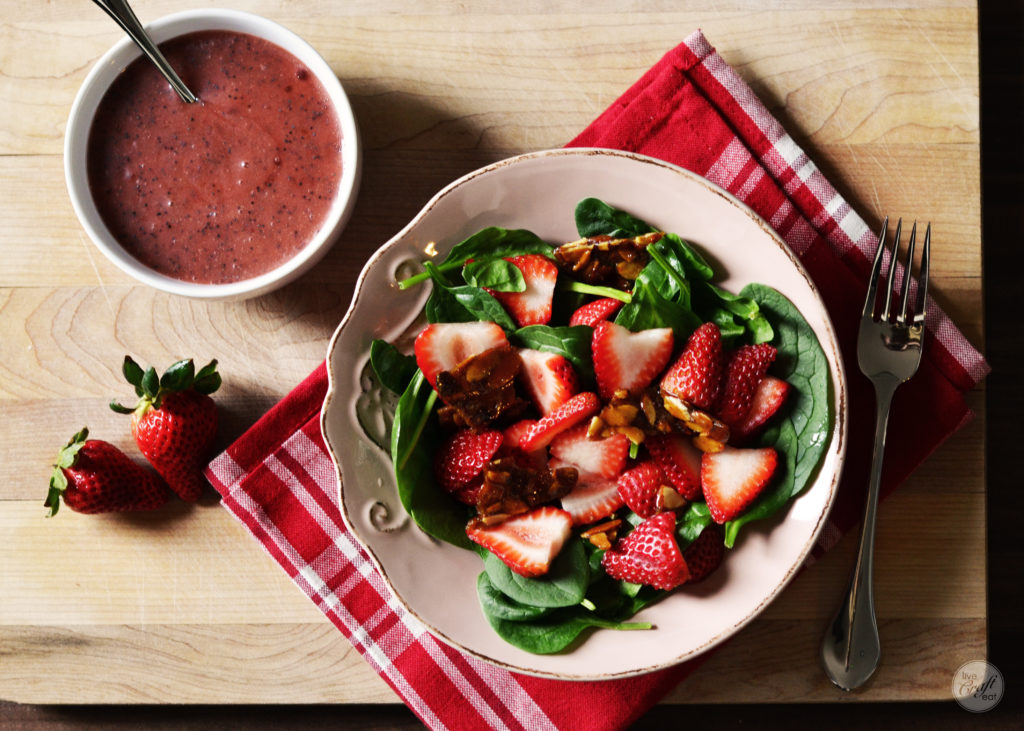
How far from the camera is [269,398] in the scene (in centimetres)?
152

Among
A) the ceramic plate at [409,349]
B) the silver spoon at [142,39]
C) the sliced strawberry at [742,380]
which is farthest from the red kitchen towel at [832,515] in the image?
the silver spoon at [142,39]

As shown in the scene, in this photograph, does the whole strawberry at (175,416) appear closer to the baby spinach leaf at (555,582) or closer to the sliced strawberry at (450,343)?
the sliced strawberry at (450,343)

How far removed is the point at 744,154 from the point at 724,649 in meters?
0.87

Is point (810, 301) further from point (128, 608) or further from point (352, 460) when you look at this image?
point (128, 608)

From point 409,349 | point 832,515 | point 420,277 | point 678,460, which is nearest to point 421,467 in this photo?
point 409,349

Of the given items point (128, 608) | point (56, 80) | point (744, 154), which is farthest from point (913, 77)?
point (128, 608)

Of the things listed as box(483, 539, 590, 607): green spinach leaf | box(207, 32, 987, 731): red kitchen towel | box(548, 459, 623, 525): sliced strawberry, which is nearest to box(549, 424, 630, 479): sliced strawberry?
box(548, 459, 623, 525): sliced strawberry

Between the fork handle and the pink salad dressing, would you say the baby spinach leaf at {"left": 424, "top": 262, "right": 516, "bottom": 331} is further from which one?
the fork handle

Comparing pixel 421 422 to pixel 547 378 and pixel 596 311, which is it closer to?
pixel 547 378

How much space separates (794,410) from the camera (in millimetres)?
1256

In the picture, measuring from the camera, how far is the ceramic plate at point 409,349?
4.09ft

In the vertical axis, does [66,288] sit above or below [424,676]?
above

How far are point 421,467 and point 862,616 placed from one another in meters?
0.79

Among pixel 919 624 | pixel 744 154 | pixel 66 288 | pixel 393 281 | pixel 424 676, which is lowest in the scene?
pixel 919 624
